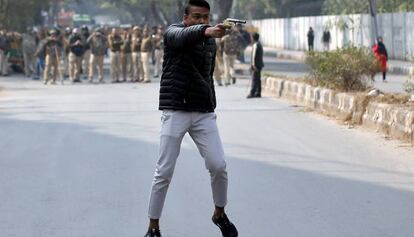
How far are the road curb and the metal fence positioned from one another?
10284 mm

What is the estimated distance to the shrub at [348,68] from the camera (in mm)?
18375

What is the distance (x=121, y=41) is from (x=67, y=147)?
1795 centimetres

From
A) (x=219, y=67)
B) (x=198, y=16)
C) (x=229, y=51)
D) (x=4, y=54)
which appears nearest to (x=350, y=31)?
(x=4, y=54)

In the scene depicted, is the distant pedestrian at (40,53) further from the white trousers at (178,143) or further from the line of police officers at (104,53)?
the white trousers at (178,143)

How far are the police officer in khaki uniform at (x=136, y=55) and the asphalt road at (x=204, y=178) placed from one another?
Answer: 12.3 m

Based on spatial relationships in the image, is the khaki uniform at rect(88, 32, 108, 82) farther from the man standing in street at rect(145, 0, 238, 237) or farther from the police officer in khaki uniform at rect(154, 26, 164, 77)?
the man standing in street at rect(145, 0, 238, 237)

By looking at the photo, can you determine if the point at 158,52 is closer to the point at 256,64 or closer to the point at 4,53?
the point at 4,53

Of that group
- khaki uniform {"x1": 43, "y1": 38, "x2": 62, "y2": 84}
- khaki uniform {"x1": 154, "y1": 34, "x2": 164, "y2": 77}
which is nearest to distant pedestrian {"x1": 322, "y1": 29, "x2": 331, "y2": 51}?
khaki uniform {"x1": 154, "y1": 34, "x2": 164, "y2": 77}

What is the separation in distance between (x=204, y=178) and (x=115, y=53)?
69.6ft

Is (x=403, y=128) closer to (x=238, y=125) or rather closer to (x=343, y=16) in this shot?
(x=238, y=125)

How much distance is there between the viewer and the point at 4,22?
4428 centimetres

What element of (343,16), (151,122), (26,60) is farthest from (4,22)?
(151,122)

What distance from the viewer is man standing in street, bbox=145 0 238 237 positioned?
6.85 meters

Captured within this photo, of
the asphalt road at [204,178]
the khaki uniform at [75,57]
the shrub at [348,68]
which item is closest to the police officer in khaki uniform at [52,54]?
the khaki uniform at [75,57]
